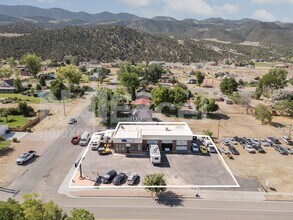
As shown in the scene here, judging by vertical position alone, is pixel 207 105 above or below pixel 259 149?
above

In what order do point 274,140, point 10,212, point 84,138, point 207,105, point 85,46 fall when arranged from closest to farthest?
1. point 10,212
2. point 84,138
3. point 274,140
4. point 207,105
5. point 85,46

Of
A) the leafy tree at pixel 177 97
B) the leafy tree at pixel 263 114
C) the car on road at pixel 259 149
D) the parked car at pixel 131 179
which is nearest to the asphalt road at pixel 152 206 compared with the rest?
the parked car at pixel 131 179

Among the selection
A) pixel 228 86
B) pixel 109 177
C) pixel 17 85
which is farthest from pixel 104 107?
pixel 228 86

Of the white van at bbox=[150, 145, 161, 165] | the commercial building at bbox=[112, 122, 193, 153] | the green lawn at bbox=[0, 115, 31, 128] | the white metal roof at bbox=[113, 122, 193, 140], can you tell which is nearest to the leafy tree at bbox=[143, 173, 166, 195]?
the white van at bbox=[150, 145, 161, 165]

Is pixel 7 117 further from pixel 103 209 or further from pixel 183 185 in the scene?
pixel 183 185

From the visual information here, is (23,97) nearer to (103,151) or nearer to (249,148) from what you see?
(103,151)

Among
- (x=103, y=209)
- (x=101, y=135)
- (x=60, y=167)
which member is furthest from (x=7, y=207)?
(x=101, y=135)

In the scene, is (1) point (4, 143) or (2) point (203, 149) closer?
(2) point (203, 149)
